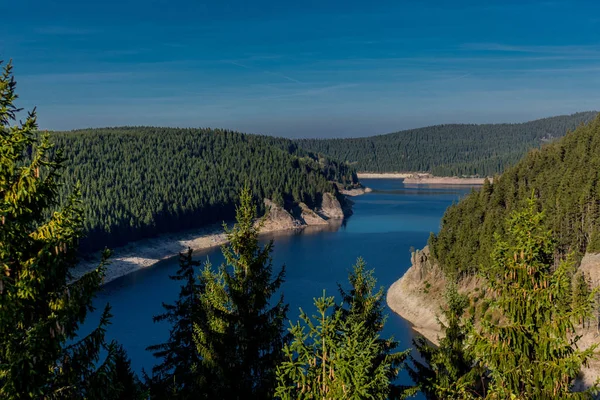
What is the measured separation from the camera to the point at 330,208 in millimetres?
182375

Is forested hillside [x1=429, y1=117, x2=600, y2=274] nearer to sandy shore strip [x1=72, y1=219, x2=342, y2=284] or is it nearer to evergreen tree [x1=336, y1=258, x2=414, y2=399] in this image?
evergreen tree [x1=336, y1=258, x2=414, y2=399]

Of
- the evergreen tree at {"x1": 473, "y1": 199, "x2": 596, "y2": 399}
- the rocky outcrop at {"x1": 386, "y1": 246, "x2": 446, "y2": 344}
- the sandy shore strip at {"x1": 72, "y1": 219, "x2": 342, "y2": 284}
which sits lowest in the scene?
the sandy shore strip at {"x1": 72, "y1": 219, "x2": 342, "y2": 284}

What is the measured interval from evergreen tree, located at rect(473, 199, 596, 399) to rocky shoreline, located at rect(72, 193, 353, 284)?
5644 cm

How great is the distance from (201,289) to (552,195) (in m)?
60.1

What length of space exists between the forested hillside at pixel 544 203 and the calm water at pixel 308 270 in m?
12.3

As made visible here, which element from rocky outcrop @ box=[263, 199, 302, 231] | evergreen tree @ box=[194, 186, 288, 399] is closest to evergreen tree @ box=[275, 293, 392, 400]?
evergreen tree @ box=[194, 186, 288, 399]

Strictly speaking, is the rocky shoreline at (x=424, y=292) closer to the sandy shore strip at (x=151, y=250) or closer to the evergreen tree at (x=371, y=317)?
the evergreen tree at (x=371, y=317)

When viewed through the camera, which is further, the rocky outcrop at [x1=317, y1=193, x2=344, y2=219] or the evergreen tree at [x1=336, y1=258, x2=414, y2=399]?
the rocky outcrop at [x1=317, y1=193, x2=344, y2=219]

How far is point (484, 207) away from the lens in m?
80.6

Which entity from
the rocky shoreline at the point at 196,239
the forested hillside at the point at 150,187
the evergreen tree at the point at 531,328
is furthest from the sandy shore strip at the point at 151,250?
the evergreen tree at the point at 531,328

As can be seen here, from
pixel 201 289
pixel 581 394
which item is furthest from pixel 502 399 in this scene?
pixel 201 289

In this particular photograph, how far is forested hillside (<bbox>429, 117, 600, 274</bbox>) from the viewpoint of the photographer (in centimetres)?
6531

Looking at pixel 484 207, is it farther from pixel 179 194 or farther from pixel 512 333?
pixel 179 194

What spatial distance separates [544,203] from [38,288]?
243 ft
